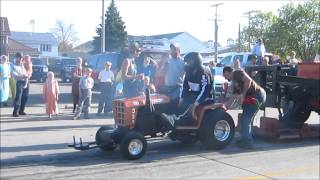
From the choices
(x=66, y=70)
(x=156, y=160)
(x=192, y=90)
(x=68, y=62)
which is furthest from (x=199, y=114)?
(x=68, y=62)

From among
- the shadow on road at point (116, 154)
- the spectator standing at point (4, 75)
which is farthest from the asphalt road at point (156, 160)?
the spectator standing at point (4, 75)

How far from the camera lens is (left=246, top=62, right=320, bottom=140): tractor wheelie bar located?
410 inches

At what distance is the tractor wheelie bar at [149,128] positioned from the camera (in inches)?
334

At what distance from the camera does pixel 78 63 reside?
598 inches

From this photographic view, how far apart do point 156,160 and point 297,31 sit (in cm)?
3236

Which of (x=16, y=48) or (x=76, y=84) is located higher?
(x=16, y=48)

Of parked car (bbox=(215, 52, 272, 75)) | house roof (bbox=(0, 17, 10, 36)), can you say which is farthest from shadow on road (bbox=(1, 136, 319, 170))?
house roof (bbox=(0, 17, 10, 36))

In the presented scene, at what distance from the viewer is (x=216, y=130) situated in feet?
30.7

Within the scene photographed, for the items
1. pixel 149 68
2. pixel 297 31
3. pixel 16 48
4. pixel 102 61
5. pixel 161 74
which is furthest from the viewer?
pixel 16 48

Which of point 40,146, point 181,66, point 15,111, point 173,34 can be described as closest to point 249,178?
point 181,66

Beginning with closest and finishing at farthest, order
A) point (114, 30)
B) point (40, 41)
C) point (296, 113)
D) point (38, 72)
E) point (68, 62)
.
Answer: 1. point (296, 113)
2. point (38, 72)
3. point (68, 62)
4. point (114, 30)
5. point (40, 41)

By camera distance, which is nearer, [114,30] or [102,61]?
[102,61]

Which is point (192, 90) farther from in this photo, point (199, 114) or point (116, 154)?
point (116, 154)

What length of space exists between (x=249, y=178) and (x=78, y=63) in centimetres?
902
